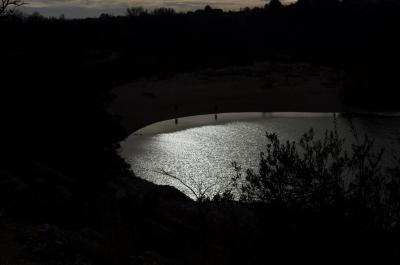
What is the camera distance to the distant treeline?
57.4 ft

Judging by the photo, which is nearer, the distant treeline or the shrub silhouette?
the shrub silhouette

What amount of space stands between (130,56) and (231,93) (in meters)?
23.3

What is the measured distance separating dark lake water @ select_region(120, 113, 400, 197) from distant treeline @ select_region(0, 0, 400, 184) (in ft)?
13.3

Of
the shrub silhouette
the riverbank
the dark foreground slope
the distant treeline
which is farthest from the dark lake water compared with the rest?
the shrub silhouette

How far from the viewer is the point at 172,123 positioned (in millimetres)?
42781

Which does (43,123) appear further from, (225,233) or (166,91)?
(166,91)

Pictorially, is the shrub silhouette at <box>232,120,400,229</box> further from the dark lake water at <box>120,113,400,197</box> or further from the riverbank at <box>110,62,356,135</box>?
the riverbank at <box>110,62,356,135</box>

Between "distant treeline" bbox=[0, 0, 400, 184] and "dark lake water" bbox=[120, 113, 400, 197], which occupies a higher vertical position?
"distant treeline" bbox=[0, 0, 400, 184]

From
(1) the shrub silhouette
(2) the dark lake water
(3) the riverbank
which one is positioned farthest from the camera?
(3) the riverbank

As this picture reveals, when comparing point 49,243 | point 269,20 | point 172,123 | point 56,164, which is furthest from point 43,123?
point 269,20

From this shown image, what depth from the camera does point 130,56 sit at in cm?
7294

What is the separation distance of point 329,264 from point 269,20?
3790 inches

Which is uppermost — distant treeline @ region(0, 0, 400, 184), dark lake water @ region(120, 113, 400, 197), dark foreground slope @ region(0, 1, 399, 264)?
Result: distant treeline @ region(0, 0, 400, 184)

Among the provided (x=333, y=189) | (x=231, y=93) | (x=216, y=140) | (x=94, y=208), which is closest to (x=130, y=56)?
(x=231, y=93)
